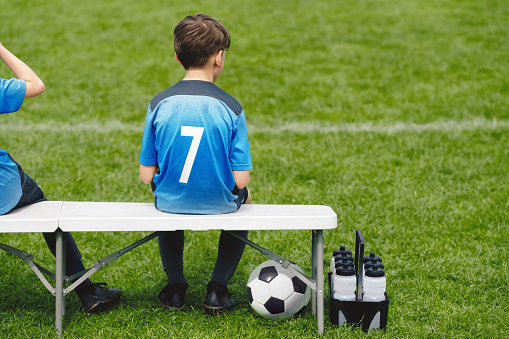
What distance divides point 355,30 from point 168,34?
138 inches

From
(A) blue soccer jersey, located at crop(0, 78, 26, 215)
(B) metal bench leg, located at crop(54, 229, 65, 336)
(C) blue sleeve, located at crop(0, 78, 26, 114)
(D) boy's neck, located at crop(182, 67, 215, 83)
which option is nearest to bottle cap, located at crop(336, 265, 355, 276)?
(D) boy's neck, located at crop(182, 67, 215, 83)

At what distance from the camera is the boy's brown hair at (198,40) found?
3.24 m

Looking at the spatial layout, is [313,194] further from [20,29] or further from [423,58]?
[20,29]

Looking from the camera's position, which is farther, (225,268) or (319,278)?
(225,268)

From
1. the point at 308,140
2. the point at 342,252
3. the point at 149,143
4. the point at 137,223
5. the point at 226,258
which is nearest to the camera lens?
the point at 137,223

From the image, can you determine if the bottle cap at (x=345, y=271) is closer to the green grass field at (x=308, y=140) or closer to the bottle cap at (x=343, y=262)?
the bottle cap at (x=343, y=262)

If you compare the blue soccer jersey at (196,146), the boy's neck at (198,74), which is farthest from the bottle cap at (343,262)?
the boy's neck at (198,74)

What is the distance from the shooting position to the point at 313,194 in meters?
5.82

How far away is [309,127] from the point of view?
25.8 feet

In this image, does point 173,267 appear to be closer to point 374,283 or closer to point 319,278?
point 319,278

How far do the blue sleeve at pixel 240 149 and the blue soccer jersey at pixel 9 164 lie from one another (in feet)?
3.55

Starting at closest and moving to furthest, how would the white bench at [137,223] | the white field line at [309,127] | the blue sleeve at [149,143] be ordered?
1. the white bench at [137,223]
2. the blue sleeve at [149,143]
3. the white field line at [309,127]

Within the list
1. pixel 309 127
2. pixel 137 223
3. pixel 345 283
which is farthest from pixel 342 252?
pixel 309 127

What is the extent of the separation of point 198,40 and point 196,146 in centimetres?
55
